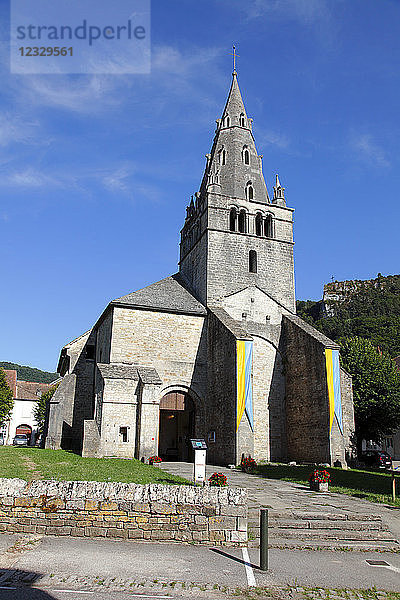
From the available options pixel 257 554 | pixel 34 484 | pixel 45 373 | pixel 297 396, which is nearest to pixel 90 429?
pixel 297 396

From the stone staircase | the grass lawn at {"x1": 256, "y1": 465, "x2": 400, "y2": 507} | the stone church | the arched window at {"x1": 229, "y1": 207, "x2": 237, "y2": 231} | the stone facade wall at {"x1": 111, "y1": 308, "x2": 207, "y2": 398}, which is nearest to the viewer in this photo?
the stone staircase

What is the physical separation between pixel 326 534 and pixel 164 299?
1892 centimetres

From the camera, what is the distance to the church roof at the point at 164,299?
25.6 metres

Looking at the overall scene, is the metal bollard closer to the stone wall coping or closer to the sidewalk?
the sidewalk

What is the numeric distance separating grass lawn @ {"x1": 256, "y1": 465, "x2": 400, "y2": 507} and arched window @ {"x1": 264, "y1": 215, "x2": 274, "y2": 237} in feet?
50.1

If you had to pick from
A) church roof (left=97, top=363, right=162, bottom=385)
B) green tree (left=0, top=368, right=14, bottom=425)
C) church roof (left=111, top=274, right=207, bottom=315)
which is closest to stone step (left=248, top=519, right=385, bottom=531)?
church roof (left=97, top=363, right=162, bottom=385)

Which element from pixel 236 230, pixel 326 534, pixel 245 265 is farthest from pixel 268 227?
pixel 326 534

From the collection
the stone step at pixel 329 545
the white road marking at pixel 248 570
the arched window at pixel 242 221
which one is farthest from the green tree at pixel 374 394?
the white road marking at pixel 248 570

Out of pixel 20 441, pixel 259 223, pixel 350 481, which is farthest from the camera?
pixel 20 441

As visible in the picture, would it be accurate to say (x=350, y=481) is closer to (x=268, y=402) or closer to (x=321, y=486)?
(x=321, y=486)

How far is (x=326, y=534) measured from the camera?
8.99m

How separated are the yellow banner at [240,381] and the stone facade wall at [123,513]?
13164 mm

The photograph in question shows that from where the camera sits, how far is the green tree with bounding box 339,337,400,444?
31656 mm

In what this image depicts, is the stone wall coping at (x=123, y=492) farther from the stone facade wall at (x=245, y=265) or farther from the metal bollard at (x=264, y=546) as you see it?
the stone facade wall at (x=245, y=265)
